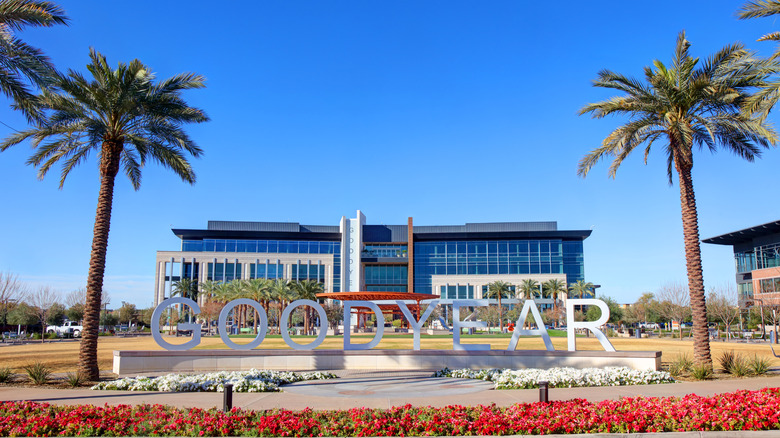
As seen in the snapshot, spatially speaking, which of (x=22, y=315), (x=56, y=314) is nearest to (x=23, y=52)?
(x=22, y=315)

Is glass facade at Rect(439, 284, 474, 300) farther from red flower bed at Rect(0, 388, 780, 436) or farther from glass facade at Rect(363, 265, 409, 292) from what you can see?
red flower bed at Rect(0, 388, 780, 436)

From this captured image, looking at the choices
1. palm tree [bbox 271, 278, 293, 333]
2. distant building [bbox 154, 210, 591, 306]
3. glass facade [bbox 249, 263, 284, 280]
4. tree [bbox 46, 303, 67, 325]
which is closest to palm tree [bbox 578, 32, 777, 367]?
palm tree [bbox 271, 278, 293, 333]

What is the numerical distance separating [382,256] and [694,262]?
93.2 meters

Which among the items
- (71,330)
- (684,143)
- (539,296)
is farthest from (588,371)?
(539,296)

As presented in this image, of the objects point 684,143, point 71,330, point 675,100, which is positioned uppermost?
point 675,100

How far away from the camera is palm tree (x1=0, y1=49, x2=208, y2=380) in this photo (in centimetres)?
1994

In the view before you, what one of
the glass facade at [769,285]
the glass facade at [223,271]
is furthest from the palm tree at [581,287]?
the glass facade at [223,271]

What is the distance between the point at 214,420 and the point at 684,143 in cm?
1904

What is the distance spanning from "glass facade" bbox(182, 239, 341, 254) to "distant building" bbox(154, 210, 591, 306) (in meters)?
0.19

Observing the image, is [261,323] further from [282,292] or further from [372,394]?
[282,292]

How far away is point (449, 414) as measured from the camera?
37.4 ft

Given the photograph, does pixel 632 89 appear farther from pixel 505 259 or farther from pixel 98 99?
pixel 505 259

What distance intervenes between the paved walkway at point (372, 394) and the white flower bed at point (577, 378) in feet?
2.16

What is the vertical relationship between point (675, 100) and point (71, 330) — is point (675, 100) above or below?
above
